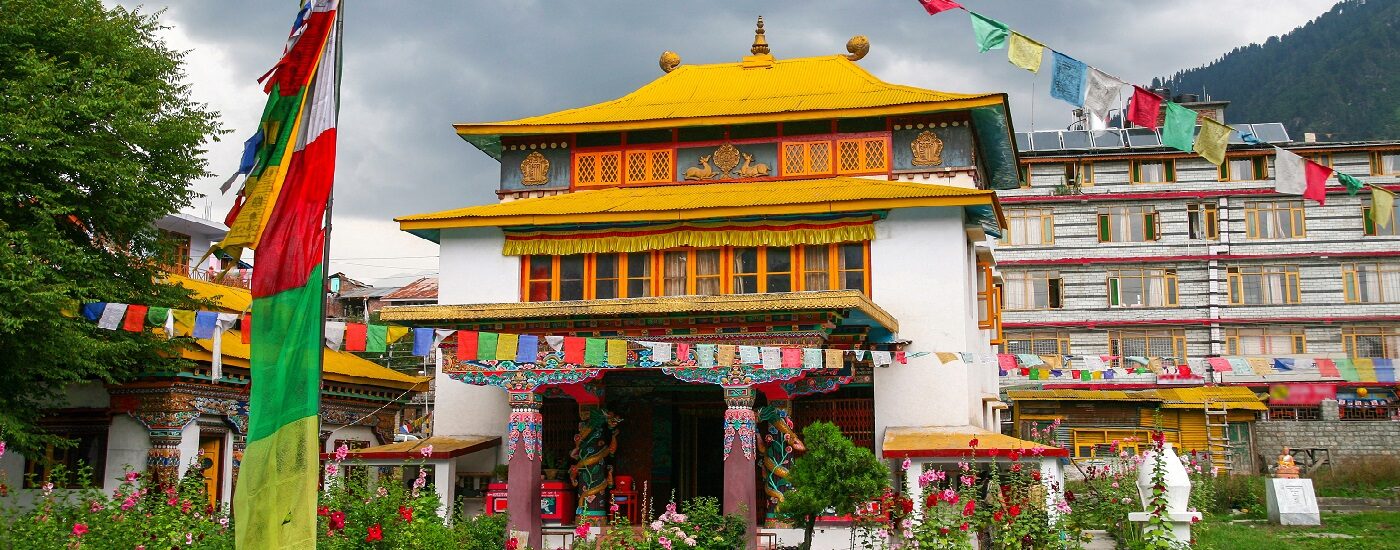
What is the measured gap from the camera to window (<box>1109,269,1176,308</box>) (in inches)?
1763

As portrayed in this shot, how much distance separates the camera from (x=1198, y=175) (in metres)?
45.2

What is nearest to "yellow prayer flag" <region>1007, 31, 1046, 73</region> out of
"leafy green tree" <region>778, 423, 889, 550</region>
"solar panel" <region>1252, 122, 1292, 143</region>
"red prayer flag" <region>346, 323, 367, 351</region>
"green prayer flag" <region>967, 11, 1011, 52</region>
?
"green prayer flag" <region>967, 11, 1011, 52</region>

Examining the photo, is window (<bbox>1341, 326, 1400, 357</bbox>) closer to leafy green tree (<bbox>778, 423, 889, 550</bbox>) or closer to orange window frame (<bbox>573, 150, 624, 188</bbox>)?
orange window frame (<bbox>573, 150, 624, 188</bbox>)

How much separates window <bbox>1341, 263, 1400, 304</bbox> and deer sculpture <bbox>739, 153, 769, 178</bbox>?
29.1m

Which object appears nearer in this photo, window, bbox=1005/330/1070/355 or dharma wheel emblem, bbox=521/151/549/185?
dharma wheel emblem, bbox=521/151/549/185

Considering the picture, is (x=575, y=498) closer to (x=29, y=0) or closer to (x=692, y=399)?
(x=692, y=399)

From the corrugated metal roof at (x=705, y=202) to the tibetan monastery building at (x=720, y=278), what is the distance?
5cm

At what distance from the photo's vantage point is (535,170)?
25.1 meters

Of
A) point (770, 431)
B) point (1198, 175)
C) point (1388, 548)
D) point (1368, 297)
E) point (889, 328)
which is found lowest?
point (1388, 548)

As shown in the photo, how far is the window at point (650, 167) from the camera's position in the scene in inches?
967

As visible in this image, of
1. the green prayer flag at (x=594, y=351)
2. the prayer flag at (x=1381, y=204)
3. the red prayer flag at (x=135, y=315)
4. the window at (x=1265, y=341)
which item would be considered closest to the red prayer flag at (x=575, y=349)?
the green prayer flag at (x=594, y=351)

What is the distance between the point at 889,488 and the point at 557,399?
25.2 feet

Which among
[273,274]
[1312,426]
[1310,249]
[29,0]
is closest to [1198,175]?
[1310,249]

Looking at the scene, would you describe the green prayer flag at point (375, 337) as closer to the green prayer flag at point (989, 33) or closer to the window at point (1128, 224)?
the green prayer flag at point (989, 33)
